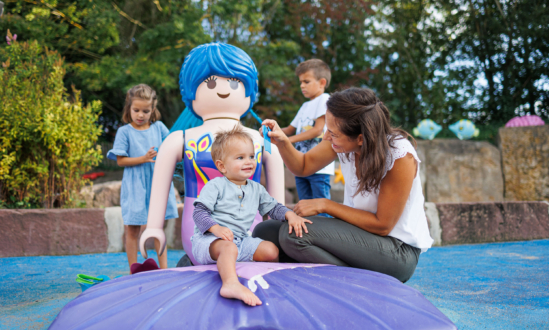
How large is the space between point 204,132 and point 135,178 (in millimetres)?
1036

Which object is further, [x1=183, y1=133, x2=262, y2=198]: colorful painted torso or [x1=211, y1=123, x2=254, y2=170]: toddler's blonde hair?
[x1=183, y1=133, x2=262, y2=198]: colorful painted torso

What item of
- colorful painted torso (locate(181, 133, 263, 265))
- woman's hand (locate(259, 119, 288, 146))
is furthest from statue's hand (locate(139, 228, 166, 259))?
woman's hand (locate(259, 119, 288, 146))

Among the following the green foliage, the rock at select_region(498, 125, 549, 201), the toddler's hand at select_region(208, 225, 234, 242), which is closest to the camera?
the toddler's hand at select_region(208, 225, 234, 242)

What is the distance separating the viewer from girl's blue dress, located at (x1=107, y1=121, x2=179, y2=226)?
10.6 feet

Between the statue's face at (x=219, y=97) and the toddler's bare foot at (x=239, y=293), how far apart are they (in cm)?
134

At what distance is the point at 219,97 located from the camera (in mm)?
2627

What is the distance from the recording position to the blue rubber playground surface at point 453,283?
7.11 feet

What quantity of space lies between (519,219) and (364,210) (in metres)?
3.44

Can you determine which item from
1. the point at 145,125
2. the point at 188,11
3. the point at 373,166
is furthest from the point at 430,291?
the point at 188,11

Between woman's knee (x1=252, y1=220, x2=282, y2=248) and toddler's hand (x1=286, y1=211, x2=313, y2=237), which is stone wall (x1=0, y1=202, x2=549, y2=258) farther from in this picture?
toddler's hand (x1=286, y1=211, x2=313, y2=237)

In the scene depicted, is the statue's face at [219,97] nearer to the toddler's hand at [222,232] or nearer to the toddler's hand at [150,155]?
the toddler's hand at [150,155]

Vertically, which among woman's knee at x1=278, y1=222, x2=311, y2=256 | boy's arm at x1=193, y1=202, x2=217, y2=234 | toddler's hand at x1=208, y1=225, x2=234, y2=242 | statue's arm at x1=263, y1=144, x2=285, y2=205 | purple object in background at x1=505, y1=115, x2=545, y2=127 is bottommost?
woman's knee at x1=278, y1=222, x2=311, y2=256

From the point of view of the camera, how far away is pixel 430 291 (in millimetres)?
2768

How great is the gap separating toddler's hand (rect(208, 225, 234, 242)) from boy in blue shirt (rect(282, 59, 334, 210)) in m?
1.60
